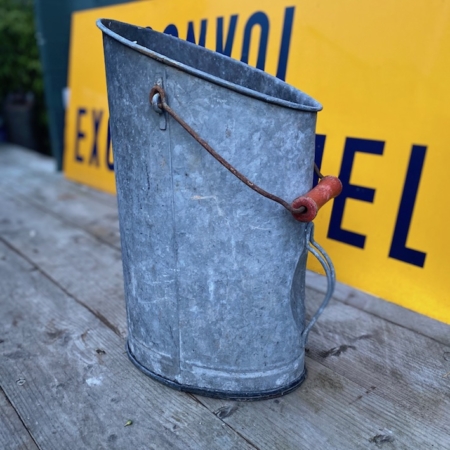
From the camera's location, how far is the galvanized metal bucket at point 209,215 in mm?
1030

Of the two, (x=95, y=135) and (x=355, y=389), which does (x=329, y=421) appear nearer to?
(x=355, y=389)

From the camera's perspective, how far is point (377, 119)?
1.75 metres

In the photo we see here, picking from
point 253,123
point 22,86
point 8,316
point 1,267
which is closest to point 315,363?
point 253,123

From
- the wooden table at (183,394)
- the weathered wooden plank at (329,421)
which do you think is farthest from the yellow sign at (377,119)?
the weathered wooden plank at (329,421)

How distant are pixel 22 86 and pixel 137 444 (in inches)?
216

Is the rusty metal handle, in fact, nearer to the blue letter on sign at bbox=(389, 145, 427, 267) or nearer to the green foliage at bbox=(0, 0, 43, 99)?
the blue letter on sign at bbox=(389, 145, 427, 267)

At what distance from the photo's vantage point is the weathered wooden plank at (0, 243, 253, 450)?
3.65 ft

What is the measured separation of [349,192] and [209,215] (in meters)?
0.94

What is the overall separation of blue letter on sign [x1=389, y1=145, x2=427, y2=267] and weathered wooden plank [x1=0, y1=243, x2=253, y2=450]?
0.96 metres

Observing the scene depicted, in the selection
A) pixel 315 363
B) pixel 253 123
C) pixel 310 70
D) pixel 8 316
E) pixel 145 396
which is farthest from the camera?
pixel 310 70

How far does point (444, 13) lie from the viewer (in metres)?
1.55

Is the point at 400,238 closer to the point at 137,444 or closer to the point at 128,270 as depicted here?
the point at 128,270

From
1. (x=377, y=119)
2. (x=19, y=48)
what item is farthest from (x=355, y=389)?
(x=19, y=48)

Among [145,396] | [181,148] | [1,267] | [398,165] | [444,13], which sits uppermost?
[444,13]
